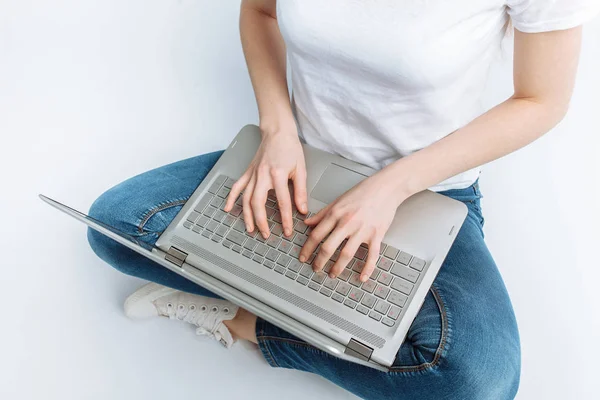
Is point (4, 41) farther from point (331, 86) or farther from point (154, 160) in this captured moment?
point (331, 86)

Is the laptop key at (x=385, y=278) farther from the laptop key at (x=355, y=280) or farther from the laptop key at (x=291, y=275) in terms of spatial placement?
the laptop key at (x=291, y=275)

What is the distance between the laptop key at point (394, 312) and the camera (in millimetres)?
945

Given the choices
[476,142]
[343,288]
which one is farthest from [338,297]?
[476,142]

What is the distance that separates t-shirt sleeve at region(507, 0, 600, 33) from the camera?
32.7 inches

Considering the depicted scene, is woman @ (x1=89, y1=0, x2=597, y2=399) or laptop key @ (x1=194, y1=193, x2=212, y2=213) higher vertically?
woman @ (x1=89, y1=0, x2=597, y2=399)

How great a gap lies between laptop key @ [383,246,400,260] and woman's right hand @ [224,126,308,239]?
5.8 inches

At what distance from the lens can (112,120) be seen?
64.6 inches

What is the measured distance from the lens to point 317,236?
97cm

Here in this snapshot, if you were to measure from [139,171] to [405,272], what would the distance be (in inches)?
33.6

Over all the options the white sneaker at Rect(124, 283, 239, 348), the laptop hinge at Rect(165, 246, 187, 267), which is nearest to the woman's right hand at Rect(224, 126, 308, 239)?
the laptop hinge at Rect(165, 246, 187, 267)

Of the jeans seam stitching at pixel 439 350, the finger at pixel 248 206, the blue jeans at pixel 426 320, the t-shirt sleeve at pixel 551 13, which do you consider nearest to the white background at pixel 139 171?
the blue jeans at pixel 426 320

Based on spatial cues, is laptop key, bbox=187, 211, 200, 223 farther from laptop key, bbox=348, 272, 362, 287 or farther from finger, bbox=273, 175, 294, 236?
laptop key, bbox=348, 272, 362, 287

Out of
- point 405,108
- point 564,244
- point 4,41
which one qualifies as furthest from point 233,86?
point 564,244

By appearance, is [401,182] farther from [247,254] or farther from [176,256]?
[176,256]
